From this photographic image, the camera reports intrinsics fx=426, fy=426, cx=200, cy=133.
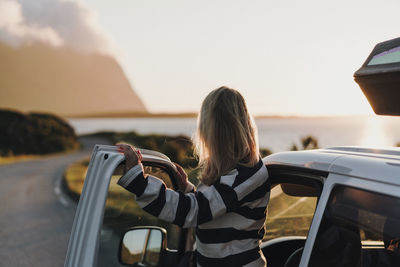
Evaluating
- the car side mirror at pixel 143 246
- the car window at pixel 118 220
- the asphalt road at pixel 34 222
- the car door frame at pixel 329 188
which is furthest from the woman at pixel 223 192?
the asphalt road at pixel 34 222

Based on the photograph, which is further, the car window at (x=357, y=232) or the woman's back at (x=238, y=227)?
the woman's back at (x=238, y=227)

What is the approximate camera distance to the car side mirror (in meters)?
2.30

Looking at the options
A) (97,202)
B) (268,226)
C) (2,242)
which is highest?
(97,202)

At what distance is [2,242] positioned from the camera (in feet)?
23.7

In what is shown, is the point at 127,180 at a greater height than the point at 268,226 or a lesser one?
greater

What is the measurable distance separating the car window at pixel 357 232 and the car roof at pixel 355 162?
0.07 meters

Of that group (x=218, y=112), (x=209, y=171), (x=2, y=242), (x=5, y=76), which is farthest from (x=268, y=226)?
(x=5, y=76)

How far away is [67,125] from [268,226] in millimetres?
40803

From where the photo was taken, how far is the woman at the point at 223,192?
1.86m

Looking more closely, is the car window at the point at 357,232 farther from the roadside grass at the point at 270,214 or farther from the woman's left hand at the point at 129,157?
the woman's left hand at the point at 129,157

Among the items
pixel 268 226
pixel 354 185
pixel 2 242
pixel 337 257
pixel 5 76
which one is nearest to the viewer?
pixel 354 185

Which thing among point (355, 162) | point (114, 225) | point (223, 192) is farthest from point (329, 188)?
point (114, 225)

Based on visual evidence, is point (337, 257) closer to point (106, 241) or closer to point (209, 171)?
point (209, 171)

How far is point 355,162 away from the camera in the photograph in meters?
1.64
